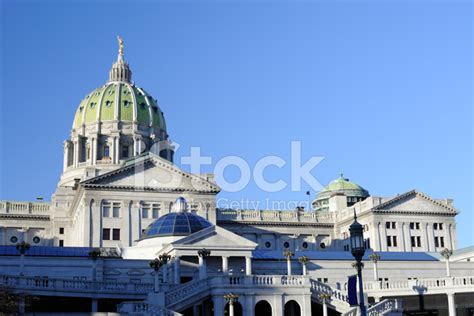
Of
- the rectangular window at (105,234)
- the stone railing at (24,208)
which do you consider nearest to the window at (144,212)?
the rectangular window at (105,234)

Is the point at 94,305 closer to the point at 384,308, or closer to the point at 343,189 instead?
the point at 384,308

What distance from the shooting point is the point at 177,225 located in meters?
80.2

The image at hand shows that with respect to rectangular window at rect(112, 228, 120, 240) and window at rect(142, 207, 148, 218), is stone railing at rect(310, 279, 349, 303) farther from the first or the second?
window at rect(142, 207, 148, 218)

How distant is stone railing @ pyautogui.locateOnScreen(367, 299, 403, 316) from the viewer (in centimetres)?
5842

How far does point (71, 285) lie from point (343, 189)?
10265cm

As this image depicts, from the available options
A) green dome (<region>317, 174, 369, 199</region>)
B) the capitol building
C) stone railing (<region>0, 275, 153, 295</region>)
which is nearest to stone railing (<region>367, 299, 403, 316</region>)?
the capitol building

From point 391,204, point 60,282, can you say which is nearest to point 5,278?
point 60,282

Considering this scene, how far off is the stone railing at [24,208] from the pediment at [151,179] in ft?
76.1

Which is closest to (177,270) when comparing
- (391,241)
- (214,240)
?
(214,240)

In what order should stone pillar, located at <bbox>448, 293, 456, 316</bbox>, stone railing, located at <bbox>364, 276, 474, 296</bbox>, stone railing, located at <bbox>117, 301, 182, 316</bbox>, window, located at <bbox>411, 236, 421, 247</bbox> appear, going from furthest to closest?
1. window, located at <bbox>411, 236, 421, 247</bbox>
2. stone railing, located at <bbox>364, 276, 474, 296</bbox>
3. stone pillar, located at <bbox>448, 293, 456, 316</bbox>
4. stone railing, located at <bbox>117, 301, 182, 316</bbox>

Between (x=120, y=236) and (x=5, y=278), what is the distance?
54.9 metres

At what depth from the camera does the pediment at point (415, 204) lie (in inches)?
5113

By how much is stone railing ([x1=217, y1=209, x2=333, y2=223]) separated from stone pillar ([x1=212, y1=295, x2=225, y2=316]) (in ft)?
243

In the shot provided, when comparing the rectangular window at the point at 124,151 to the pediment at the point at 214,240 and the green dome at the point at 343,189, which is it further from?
the pediment at the point at 214,240
